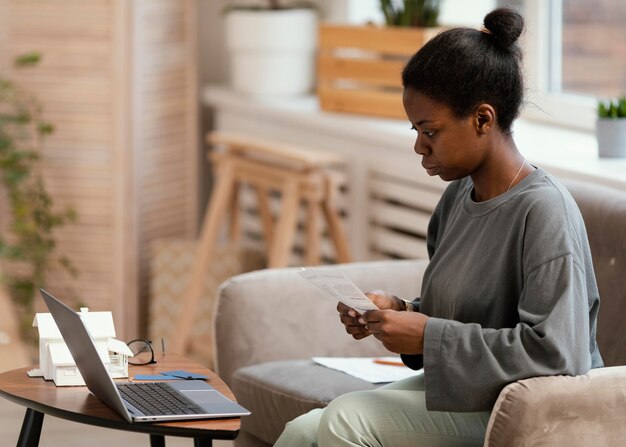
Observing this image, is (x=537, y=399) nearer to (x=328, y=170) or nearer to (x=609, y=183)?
(x=609, y=183)

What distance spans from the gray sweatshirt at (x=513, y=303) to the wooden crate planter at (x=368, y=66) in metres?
1.68

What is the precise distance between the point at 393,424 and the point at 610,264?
2.40 ft

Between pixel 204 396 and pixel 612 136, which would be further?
pixel 612 136

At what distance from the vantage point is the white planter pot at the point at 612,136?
115 inches

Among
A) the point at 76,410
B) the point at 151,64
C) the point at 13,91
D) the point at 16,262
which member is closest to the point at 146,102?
the point at 151,64

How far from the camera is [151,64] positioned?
4137mm

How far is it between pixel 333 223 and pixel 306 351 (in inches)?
36.6

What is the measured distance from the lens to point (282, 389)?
2467mm

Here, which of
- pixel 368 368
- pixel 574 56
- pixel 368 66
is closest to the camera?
pixel 368 368

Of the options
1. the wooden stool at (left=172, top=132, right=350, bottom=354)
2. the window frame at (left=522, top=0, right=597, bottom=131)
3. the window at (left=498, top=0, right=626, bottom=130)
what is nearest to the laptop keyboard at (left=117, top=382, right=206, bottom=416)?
the wooden stool at (left=172, top=132, right=350, bottom=354)

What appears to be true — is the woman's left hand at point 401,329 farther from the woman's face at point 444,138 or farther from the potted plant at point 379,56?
the potted plant at point 379,56

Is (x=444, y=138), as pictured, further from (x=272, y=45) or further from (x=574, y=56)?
(x=272, y=45)

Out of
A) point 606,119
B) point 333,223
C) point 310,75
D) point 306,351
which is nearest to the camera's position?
point 306,351

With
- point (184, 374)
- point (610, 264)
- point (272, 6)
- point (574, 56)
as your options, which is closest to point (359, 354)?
point (610, 264)
